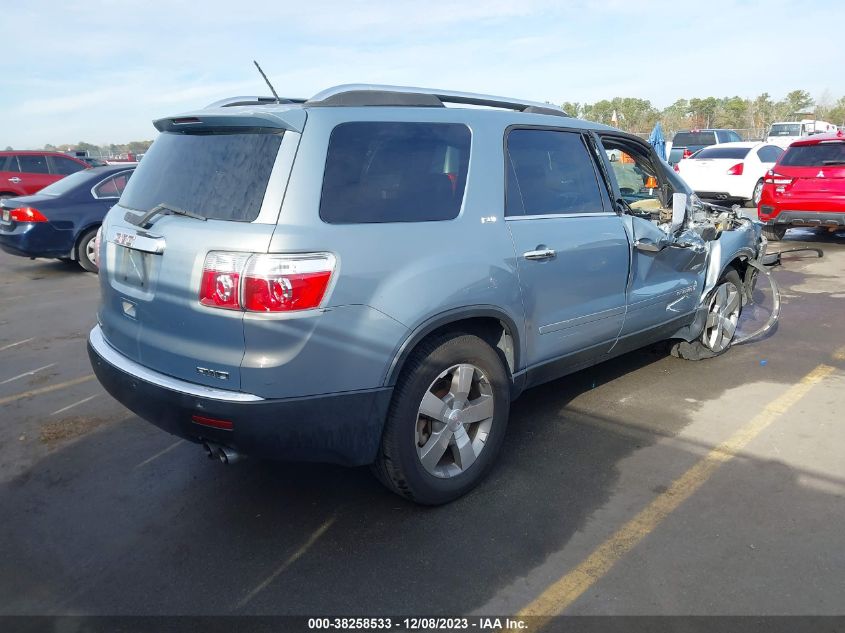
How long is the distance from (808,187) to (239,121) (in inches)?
384

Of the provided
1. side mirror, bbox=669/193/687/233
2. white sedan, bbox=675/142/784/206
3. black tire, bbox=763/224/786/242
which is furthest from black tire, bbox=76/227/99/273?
white sedan, bbox=675/142/784/206

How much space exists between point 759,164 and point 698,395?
1299 centimetres

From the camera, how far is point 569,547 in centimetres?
291

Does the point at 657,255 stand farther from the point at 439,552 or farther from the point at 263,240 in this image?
the point at 263,240

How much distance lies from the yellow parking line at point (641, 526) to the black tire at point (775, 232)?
7.32m

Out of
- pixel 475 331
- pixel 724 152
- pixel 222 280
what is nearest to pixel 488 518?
pixel 475 331

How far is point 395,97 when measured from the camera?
3.09 metres

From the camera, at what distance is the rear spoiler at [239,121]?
108 inches

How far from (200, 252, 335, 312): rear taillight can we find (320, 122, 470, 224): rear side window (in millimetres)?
238

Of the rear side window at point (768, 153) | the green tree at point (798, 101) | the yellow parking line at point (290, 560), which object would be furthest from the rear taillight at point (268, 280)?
the green tree at point (798, 101)

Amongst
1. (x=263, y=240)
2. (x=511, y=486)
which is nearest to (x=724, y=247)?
(x=511, y=486)

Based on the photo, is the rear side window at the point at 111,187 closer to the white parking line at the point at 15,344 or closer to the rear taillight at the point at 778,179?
the white parking line at the point at 15,344

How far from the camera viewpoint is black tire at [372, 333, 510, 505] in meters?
2.91

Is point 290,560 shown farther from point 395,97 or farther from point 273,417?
point 395,97
